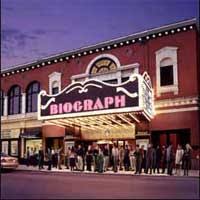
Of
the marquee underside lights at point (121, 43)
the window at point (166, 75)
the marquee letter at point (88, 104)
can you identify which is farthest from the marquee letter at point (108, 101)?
the marquee underside lights at point (121, 43)

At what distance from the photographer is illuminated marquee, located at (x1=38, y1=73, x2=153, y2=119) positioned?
24281 millimetres

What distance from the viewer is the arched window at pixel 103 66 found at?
30109 millimetres

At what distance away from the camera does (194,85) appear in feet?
84.4

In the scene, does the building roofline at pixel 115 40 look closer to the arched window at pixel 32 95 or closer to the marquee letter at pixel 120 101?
the arched window at pixel 32 95

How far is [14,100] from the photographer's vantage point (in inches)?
1458

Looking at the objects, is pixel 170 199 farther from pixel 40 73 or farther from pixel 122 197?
pixel 40 73

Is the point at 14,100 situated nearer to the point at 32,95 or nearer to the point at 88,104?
the point at 32,95

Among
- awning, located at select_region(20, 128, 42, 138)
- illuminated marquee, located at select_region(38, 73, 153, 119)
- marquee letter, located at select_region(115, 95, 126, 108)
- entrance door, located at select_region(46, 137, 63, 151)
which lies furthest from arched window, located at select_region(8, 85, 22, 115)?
marquee letter, located at select_region(115, 95, 126, 108)

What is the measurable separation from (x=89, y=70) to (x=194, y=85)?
8565 millimetres

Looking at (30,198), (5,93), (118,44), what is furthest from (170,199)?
(5,93)

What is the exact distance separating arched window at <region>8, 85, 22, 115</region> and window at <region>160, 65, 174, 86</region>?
1404 cm

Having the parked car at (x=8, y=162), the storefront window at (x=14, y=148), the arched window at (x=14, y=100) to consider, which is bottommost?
the parked car at (x=8, y=162)

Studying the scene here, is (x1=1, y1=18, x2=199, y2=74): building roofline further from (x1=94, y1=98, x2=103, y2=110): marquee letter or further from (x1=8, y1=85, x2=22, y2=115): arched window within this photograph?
(x1=94, y1=98, x2=103, y2=110): marquee letter

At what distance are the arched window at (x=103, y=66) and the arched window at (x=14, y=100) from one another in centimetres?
856
